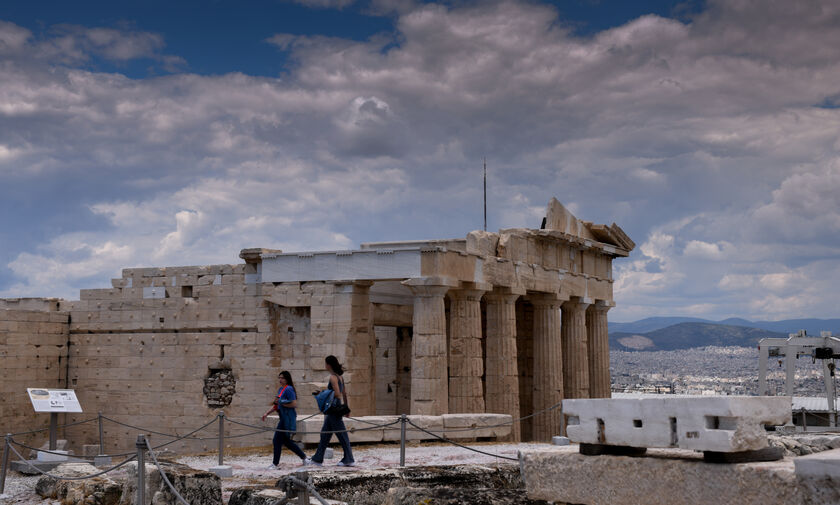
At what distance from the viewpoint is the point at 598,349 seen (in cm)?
3088

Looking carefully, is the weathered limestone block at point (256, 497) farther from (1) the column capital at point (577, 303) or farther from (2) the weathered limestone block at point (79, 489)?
(1) the column capital at point (577, 303)

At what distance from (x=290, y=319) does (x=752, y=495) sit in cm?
1672

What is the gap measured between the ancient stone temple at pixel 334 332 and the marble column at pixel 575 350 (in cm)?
5

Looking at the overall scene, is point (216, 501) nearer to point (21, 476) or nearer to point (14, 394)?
point (21, 476)

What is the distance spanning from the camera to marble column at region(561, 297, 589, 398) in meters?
28.7

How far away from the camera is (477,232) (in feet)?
77.7

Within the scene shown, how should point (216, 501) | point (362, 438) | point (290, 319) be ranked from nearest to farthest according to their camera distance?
point (216, 501), point (362, 438), point (290, 319)

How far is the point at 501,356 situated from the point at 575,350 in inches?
219

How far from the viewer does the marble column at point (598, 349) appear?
3062 centimetres

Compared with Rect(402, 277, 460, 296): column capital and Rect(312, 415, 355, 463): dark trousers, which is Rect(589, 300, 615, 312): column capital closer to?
Rect(402, 277, 460, 296): column capital

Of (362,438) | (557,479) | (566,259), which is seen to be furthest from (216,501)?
(566,259)

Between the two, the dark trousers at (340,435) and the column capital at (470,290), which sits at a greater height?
the column capital at (470,290)

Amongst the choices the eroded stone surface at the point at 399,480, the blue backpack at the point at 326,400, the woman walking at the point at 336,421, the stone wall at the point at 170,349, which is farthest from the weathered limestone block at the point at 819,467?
the stone wall at the point at 170,349

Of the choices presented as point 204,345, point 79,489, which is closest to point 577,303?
point 204,345
